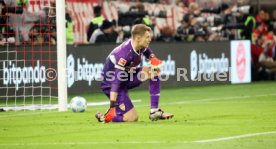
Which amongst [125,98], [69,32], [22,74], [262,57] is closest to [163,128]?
[125,98]

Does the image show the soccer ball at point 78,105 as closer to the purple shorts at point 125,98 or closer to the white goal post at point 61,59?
the white goal post at point 61,59

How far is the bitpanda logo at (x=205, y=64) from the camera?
25.6 meters

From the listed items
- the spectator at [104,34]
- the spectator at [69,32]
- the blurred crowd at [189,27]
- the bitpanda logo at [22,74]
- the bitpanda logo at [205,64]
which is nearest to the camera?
the bitpanda logo at [22,74]

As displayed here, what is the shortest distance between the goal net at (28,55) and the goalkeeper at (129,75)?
5258 millimetres

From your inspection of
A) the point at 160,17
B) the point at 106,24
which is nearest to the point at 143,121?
the point at 106,24

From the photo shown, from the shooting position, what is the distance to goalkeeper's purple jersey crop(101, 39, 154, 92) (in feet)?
45.6

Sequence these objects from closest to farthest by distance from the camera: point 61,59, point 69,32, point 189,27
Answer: point 61,59, point 69,32, point 189,27

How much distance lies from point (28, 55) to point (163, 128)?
860cm

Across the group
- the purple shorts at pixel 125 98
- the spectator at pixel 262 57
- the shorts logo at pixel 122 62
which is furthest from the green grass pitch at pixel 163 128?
the spectator at pixel 262 57

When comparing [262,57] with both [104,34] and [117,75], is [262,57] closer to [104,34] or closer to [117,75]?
[104,34]

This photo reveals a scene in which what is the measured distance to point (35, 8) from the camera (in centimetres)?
2120

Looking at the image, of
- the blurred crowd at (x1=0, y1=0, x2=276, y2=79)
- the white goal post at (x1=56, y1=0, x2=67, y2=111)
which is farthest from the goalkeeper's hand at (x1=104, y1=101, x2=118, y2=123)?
the blurred crowd at (x1=0, y1=0, x2=276, y2=79)

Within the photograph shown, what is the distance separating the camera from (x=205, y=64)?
85.0 feet

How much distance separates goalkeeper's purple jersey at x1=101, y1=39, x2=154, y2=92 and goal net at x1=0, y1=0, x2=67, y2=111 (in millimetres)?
5043
